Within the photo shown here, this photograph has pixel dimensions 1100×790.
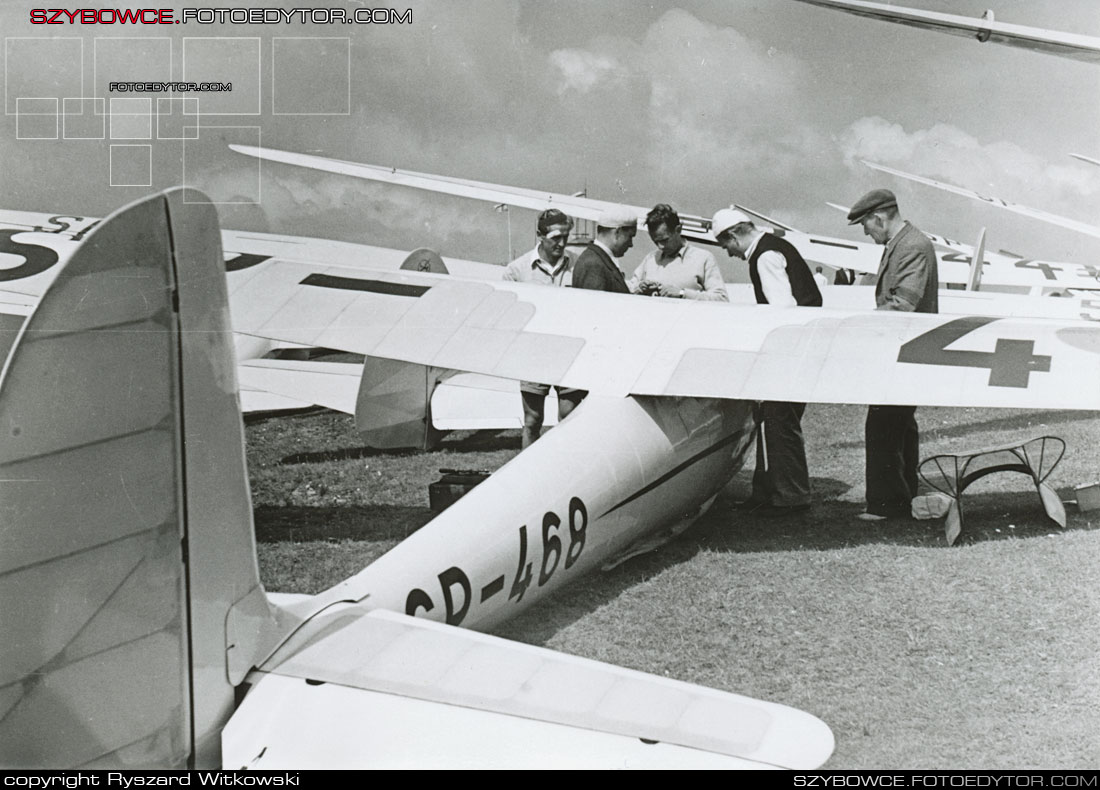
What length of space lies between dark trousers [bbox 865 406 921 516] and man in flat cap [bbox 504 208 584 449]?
90.4 inches

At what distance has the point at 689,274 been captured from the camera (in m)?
7.34

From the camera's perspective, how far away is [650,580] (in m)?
5.41

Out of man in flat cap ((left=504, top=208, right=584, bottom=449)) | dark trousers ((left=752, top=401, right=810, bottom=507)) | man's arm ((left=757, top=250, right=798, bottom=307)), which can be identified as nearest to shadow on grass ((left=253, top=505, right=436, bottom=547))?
man in flat cap ((left=504, top=208, right=584, bottom=449))

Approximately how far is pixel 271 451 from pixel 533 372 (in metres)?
3.86

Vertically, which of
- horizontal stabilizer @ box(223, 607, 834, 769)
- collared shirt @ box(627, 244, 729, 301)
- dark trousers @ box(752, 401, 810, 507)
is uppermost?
collared shirt @ box(627, 244, 729, 301)

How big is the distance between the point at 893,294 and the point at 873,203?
0.65 metres

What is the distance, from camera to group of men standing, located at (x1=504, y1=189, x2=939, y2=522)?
6.50 m

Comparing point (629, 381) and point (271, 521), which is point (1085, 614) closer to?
point (629, 381)

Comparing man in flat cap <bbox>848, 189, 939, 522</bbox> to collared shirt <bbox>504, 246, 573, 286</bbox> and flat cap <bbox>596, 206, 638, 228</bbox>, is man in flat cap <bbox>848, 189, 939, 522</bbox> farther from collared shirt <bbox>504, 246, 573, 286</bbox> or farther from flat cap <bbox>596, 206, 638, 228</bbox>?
collared shirt <bbox>504, 246, 573, 286</bbox>

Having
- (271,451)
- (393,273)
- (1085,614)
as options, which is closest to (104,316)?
(1085,614)

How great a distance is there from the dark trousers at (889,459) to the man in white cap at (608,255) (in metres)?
2.14

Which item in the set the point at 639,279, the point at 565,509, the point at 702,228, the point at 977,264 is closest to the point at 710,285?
the point at 639,279

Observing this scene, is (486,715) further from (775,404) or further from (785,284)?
(785,284)

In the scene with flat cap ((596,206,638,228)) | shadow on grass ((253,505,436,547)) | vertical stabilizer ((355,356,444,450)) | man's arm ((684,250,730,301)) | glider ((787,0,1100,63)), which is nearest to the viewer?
glider ((787,0,1100,63))
